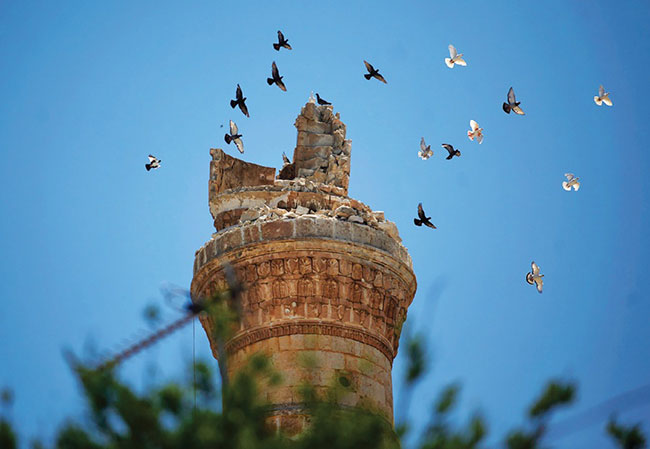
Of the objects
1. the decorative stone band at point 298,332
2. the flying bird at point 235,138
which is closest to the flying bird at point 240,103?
the flying bird at point 235,138

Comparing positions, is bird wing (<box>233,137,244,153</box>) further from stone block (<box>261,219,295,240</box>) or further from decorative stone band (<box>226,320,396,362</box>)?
decorative stone band (<box>226,320,396,362</box>)

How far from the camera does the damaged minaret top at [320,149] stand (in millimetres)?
12125

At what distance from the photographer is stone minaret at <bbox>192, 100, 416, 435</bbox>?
34.6 feet

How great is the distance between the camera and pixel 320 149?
12.4 metres

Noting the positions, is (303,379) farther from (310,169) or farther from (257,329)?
(310,169)

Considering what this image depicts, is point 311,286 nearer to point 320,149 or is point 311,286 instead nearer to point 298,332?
point 298,332

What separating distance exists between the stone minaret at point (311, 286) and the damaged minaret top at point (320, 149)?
0.43 m

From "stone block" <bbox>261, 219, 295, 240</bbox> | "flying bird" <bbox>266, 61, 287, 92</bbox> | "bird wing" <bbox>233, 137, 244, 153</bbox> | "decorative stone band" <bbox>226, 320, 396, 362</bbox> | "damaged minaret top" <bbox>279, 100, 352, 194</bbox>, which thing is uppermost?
"flying bird" <bbox>266, 61, 287, 92</bbox>

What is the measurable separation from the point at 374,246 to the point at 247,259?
1.22 meters

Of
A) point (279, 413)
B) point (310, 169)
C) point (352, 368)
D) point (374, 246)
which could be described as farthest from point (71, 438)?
point (310, 169)

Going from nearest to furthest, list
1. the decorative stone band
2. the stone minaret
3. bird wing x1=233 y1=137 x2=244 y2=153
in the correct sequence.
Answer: the stone minaret, the decorative stone band, bird wing x1=233 y1=137 x2=244 y2=153

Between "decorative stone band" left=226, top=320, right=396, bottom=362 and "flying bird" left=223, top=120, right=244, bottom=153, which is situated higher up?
"flying bird" left=223, top=120, right=244, bottom=153

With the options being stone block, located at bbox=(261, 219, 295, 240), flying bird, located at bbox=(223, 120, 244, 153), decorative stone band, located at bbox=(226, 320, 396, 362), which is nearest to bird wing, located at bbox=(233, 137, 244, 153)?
flying bird, located at bbox=(223, 120, 244, 153)

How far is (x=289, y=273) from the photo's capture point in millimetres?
10836
